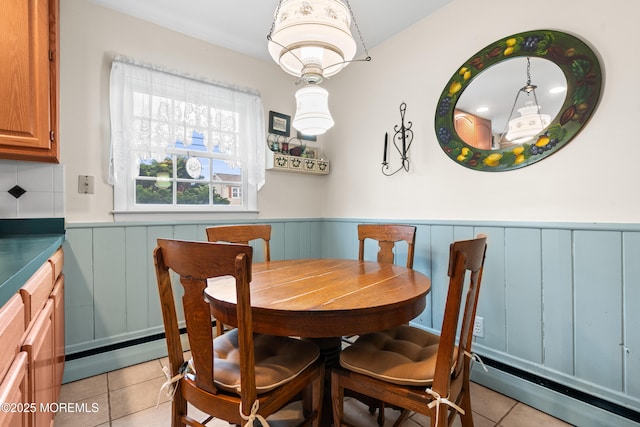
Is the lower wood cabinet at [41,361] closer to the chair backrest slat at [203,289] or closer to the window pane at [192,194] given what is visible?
the chair backrest slat at [203,289]

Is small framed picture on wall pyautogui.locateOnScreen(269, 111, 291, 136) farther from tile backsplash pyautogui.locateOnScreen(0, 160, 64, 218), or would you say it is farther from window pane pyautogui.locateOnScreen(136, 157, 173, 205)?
tile backsplash pyautogui.locateOnScreen(0, 160, 64, 218)

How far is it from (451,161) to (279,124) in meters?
1.58

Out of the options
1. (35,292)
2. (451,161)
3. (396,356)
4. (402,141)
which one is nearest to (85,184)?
(35,292)

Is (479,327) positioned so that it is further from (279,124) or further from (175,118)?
(175,118)

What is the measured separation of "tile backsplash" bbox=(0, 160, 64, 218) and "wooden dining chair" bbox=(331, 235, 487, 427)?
199 cm

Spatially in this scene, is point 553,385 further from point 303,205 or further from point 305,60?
point 303,205

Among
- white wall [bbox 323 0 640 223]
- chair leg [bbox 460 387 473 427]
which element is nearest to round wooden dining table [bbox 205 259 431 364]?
chair leg [bbox 460 387 473 427]

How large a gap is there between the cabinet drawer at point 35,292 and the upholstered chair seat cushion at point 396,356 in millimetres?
1041

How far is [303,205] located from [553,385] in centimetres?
230

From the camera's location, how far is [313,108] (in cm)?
159

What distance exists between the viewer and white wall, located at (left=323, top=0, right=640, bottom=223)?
4.82 ft

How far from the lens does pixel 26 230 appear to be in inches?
72.2

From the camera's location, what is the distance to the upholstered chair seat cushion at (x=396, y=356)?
1.08m

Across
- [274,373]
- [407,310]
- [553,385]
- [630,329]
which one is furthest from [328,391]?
[630,329]
